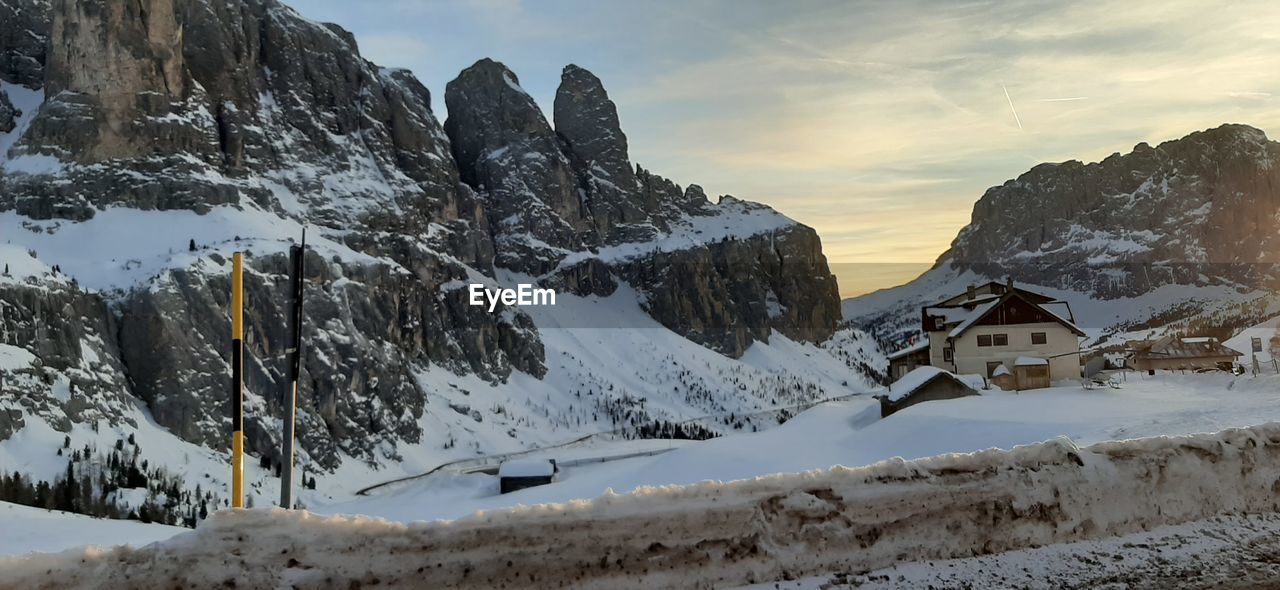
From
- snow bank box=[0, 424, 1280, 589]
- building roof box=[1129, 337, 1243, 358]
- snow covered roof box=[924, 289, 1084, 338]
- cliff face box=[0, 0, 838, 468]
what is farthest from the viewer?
cliff face box=[0, 0, 838, 468]

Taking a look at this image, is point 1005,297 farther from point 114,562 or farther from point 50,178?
point 50,178

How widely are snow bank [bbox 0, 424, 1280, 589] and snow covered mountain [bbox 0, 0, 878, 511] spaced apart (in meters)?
74.6

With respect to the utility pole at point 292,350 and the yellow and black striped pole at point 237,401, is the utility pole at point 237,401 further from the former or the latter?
the utility pole at point 292,350

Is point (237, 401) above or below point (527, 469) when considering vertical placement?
above

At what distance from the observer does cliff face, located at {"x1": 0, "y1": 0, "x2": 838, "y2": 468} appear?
87000mm

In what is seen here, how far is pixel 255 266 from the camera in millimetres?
98062

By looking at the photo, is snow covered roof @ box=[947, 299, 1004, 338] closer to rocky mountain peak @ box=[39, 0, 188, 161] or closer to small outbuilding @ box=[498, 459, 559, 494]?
small outbuilding @ box=[498, 459, 559, 494]

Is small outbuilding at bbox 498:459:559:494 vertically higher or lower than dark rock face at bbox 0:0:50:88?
lower

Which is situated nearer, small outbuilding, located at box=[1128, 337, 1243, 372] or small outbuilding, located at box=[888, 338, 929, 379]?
small outbuilding, located at box=[888, 338, 929, 379]

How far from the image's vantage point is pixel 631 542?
5.63 metres

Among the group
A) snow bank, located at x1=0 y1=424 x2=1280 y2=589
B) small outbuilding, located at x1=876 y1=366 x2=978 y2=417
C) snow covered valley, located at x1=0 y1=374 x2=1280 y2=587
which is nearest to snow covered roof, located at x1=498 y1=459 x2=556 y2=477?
small outbuilding, located at x1=876 y1=366 x2=978 y2=417

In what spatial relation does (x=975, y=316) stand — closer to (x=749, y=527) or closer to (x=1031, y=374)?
(x=1031, y=374)

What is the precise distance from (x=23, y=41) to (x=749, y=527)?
171362 mm

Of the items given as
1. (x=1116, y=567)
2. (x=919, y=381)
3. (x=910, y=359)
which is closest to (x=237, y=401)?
(x=1116, y=567)
